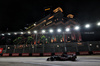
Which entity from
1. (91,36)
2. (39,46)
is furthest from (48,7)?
(39,46)

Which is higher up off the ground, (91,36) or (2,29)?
(2,29)

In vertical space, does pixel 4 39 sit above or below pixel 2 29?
below

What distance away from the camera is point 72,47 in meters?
20.6

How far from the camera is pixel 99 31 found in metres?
40.1

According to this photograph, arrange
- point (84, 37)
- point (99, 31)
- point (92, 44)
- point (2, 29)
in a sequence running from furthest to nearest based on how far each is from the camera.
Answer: point (2, 29) < point (84, 37) < point (99, 31) < point (92, 44)

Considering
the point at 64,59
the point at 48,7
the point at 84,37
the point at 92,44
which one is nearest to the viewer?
the point at 64,59

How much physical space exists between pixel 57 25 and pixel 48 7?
4670 centimetres

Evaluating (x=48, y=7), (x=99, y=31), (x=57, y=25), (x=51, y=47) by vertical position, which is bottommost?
(x=51, y=47)

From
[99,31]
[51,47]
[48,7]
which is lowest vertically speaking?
[51,47]

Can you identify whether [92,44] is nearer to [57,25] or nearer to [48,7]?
[57,25]

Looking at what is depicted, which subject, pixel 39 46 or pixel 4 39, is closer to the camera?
pixel 39 46

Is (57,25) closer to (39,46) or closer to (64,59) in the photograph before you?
(39,46)

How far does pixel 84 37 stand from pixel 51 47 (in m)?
30.2

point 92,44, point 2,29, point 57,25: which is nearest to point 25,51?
point 92,44
